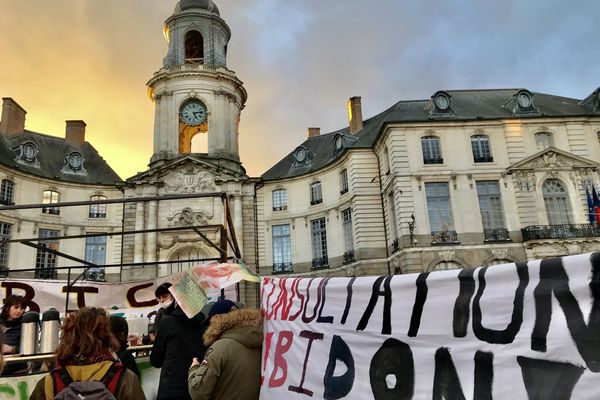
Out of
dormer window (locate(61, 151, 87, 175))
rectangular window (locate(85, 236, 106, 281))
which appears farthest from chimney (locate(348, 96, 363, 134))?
dormer window (locate(61, 151, 87, 175))

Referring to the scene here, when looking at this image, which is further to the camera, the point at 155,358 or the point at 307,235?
the point at 307,235

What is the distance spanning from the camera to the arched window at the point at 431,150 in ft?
89.0

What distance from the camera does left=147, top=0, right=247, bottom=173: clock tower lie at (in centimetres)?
3394

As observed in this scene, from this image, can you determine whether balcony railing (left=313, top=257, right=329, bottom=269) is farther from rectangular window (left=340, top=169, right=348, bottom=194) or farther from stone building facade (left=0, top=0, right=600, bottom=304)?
rectangular window (left=340, top=169, right=348, bottom=194)

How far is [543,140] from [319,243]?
16.2m

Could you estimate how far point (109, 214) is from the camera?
110 ft

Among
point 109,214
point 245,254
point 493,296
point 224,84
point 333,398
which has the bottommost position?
point 333,398

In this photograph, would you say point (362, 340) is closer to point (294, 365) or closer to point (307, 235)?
point (294, 365)

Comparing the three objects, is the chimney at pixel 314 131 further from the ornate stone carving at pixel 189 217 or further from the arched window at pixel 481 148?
the arched window at pixel 481 148

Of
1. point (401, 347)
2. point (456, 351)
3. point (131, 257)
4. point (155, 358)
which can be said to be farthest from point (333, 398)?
point (131, 257)

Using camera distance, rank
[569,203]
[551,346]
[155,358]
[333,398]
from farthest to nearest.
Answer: [569,203]
[155,358]
[333,398]
[551,346]

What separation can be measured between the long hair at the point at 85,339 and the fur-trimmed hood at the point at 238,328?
1.02 m

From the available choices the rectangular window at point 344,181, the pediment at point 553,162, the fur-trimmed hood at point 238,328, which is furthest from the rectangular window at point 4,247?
the pediment at point 553,162

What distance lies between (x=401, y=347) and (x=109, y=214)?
33.5 meters
